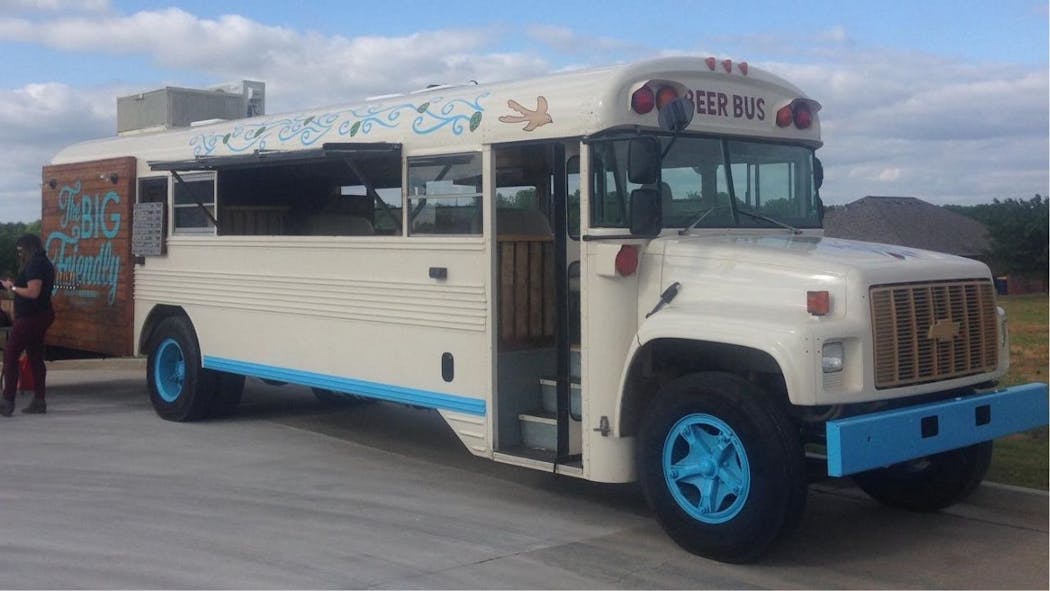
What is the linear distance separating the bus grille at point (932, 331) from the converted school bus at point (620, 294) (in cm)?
2

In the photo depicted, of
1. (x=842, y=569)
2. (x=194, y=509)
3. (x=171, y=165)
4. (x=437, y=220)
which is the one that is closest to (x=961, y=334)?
(x=842, y=569)

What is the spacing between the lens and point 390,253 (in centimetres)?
781

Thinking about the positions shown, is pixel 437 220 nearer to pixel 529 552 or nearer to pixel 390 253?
pixel 390 253

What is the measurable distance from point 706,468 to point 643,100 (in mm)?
2140

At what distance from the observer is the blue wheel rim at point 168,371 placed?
33.5 ft

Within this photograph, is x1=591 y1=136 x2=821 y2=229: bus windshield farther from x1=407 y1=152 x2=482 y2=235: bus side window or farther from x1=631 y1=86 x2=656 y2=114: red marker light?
x1=407 y1=152 x2=482 y2=235: bus side window

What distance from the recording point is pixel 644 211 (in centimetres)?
618

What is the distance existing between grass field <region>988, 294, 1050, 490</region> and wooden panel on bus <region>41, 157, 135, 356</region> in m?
7.64

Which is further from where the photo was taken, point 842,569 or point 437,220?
point 437,220

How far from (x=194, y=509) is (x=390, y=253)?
7.06 feet

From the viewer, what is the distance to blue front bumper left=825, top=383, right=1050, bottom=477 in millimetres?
5336

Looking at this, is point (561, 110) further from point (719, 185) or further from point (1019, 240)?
point (1019, 240)

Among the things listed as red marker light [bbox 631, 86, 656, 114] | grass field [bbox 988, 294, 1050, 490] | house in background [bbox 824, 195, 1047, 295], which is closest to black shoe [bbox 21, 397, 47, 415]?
red marker light [bbox 631, 86, 656, 114]

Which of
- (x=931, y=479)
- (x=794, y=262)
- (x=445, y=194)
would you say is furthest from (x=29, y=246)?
(x=931, y=479)
